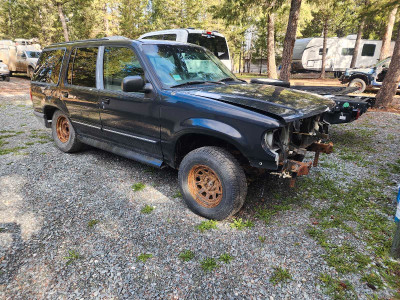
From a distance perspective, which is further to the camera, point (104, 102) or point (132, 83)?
point (104, 102)

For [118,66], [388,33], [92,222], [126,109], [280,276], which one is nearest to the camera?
[280,276]

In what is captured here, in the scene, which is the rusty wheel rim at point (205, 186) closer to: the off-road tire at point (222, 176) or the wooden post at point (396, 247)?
the off-road tire at point (222, 176)

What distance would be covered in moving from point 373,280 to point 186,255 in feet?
5.26

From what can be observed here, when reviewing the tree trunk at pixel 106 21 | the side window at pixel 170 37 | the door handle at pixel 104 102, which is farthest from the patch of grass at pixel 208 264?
the tree trunk at pixel 106 21

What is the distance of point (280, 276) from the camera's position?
88.0 inches

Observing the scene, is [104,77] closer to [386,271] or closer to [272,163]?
[272,163]

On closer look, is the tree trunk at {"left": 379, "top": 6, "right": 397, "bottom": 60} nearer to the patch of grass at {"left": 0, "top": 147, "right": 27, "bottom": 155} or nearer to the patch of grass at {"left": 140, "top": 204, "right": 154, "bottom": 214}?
the patch of grass at {"left": 140, "top": 204, "right": 154, "bottom": 214}

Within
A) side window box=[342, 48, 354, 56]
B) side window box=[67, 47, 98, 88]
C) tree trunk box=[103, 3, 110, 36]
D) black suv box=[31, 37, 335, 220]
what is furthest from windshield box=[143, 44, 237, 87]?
side window box=[342, 48, 354, 56]

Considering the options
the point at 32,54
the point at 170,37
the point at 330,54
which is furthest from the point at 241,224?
the point at 330,54

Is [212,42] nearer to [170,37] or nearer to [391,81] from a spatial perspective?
[170,37]

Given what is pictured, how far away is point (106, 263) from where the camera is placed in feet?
7.80

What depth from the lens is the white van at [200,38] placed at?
28.2ft

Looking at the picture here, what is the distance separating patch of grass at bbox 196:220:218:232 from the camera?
2845 millimetres

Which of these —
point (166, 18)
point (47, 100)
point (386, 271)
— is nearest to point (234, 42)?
point (166, 18)
